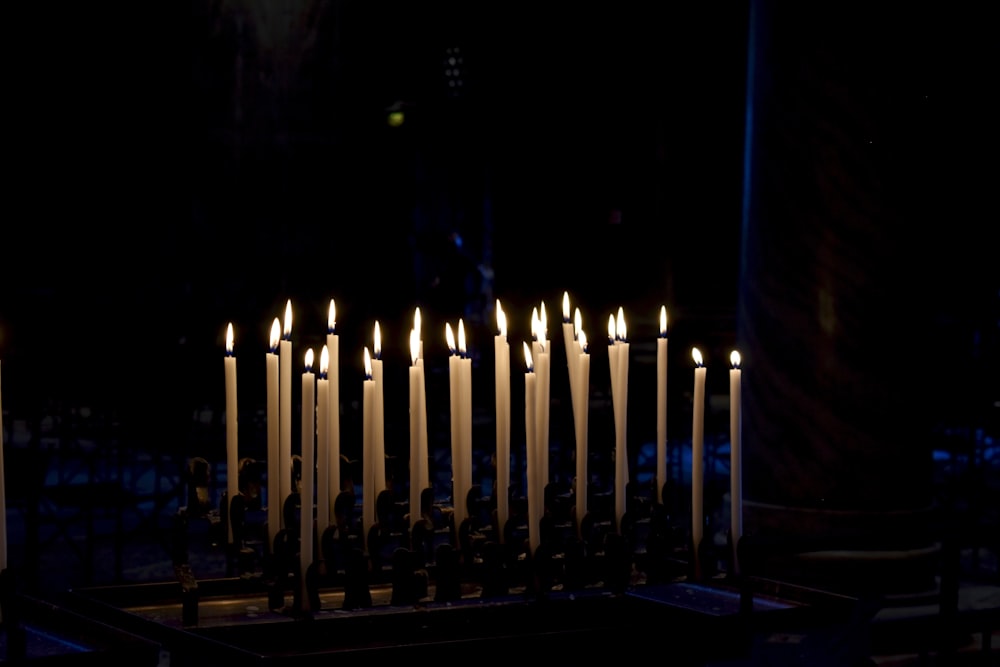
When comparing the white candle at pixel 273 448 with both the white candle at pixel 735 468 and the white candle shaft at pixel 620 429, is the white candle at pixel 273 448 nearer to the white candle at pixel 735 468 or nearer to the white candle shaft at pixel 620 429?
the white candle shaft at pixel 620 429

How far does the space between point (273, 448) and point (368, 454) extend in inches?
6.4

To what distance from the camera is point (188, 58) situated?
11.9 meters

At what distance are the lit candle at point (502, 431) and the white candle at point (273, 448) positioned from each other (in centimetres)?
37

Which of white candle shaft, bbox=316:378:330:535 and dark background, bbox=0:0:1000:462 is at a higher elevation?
dark background, bbox=0:0:1000:462

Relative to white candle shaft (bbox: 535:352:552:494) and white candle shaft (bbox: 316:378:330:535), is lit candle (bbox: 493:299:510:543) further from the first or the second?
white candle shaft (bbox: 316:378:330:535)

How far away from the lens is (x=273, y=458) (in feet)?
6.64

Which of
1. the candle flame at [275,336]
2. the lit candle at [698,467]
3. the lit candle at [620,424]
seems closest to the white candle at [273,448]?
the candle flame at [275,336]

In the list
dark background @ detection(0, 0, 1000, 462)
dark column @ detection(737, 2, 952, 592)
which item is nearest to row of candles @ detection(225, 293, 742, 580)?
dark column @ detection(737, 2, 952, 592)

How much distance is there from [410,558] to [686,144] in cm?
1195

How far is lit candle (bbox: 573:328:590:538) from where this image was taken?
2.08 m

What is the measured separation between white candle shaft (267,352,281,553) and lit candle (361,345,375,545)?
14cm

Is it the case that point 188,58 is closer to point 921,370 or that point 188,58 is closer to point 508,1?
point 508,1

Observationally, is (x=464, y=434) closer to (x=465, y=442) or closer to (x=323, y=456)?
(x=465, y=442)

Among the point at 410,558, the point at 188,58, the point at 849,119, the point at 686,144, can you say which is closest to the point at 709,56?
the point at 686,144
